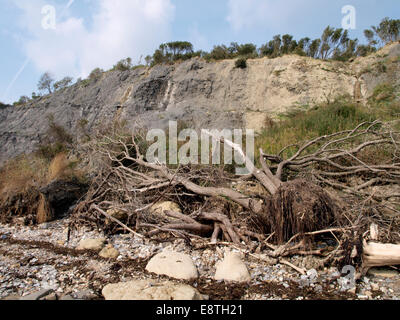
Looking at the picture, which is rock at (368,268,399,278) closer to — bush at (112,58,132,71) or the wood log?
the wood log

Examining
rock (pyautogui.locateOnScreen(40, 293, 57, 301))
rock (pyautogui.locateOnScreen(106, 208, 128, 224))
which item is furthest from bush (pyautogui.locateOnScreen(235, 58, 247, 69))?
rock (pyautogui.locateOnScreen(40, 293, 57, 301))

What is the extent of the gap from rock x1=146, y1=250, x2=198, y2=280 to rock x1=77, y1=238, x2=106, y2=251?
3.88ft

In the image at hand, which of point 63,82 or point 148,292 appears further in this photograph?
point 63,82

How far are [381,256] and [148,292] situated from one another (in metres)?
2.48

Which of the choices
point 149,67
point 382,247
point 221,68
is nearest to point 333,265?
point 382,247

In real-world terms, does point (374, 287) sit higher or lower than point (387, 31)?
lower

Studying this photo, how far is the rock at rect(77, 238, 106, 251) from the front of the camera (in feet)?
13.7

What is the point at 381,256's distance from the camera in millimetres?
2986

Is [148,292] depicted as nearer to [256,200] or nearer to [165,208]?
[256,200]

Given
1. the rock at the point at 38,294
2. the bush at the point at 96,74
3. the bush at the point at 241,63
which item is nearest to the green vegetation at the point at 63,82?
the bush at the point at 96,74

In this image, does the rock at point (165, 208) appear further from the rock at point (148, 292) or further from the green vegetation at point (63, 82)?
the green vegetation at point (63, 82)

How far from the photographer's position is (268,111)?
14609 millimetres

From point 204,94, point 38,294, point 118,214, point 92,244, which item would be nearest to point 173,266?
point 38,294

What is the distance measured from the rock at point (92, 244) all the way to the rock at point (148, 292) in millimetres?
1536
